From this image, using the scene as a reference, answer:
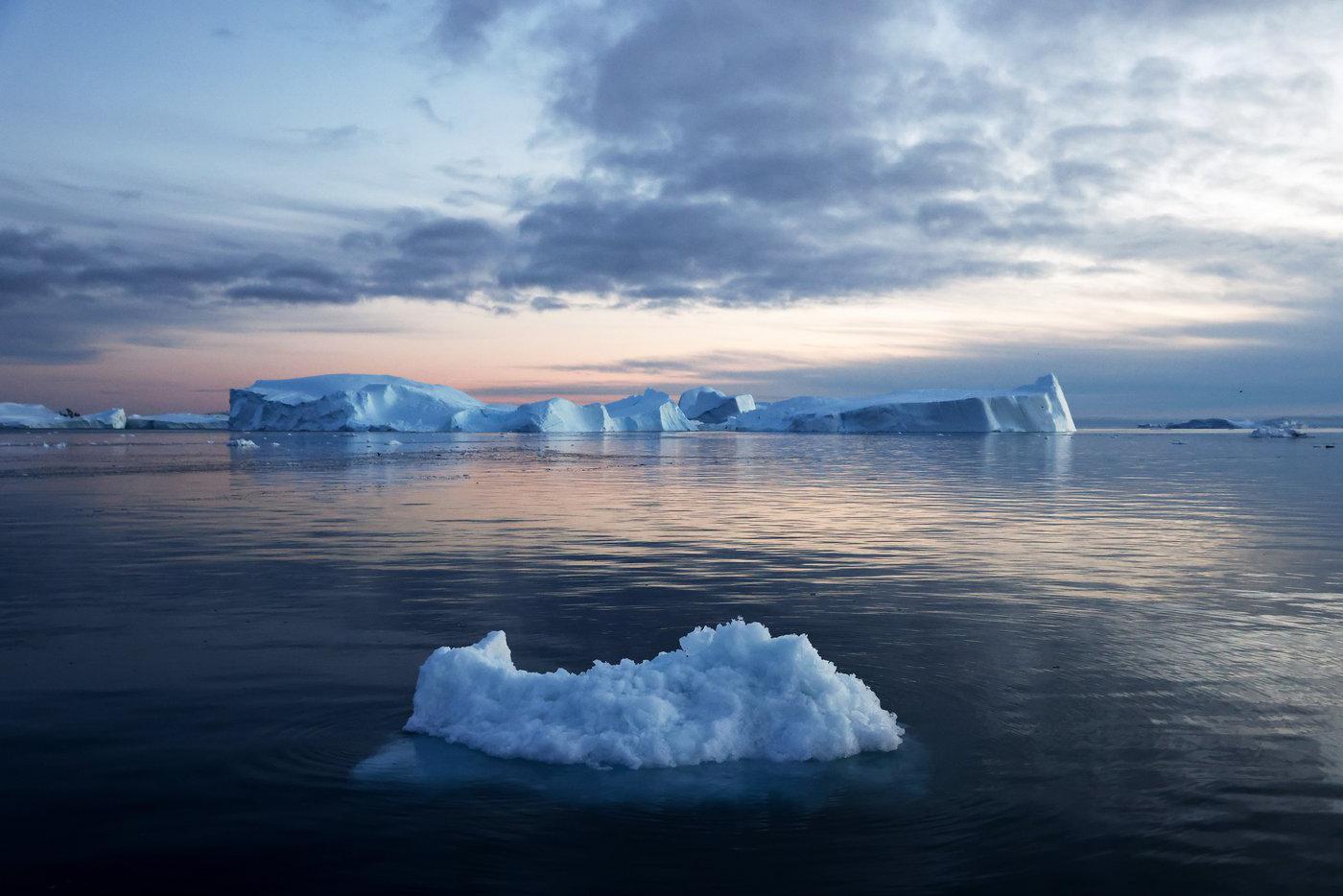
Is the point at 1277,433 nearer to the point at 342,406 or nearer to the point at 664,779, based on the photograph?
the point at 342,406

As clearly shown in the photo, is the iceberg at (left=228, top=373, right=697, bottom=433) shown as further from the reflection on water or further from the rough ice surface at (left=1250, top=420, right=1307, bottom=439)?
the reflection on water

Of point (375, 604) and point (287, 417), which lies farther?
point (287, 417)

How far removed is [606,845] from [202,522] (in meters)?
15.8

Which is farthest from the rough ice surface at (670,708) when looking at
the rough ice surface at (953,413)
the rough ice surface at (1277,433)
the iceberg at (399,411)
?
the iceberg at (399,411)

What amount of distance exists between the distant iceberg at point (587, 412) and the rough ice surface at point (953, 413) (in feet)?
0.35

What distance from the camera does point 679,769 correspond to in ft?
17.8

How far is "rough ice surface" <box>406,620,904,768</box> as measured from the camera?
555cm

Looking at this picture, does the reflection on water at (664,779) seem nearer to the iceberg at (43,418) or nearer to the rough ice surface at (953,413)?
the rough ice surface at (953,413)

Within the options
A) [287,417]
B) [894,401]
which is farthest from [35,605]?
[287,417]

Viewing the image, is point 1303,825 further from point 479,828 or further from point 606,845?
point 479,828

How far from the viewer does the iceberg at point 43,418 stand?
137125 mm

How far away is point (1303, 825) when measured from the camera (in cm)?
462

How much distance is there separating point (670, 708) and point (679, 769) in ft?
1.36

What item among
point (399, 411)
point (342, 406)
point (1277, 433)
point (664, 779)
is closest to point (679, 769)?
point (664, 779)
